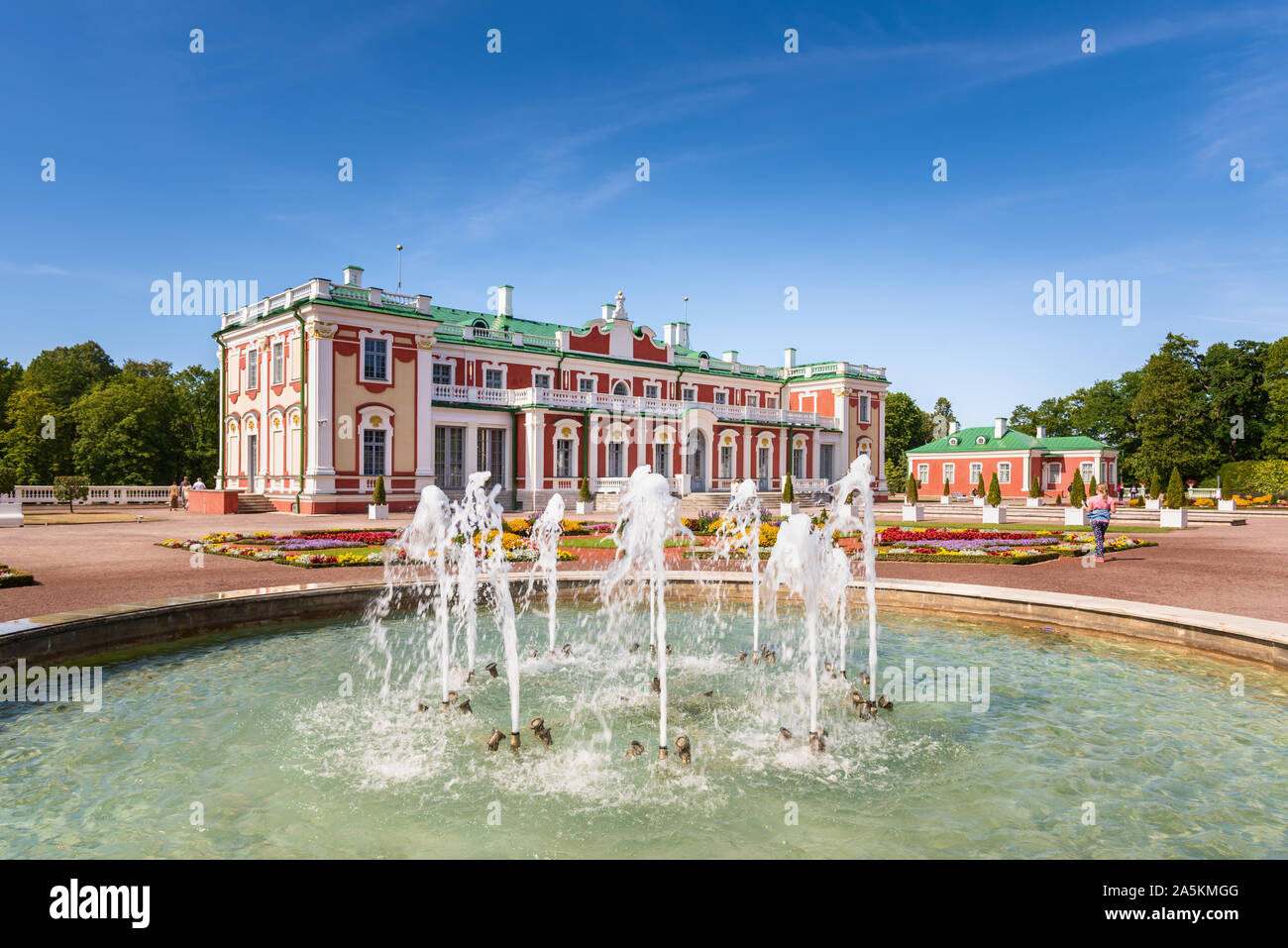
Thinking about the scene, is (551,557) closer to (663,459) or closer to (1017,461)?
(663,459)

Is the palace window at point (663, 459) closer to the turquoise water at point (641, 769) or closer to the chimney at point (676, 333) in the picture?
the chimney at point (676, 333)

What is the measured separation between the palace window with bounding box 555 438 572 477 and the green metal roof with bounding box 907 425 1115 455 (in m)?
36.0

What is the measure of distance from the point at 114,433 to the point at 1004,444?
63.8 metres

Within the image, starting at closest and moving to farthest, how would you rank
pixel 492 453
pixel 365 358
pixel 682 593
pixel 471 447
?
pixel 682 593, pixel 365 358, pixel 471 447, pixel 492 453

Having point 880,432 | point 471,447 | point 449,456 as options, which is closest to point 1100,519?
point 471,447

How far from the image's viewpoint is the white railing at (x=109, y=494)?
37656mm

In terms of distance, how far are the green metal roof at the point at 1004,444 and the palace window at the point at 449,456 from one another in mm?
41652

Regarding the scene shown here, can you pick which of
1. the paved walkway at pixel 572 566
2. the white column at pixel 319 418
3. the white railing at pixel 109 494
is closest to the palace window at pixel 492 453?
the white column at pixel 319 418

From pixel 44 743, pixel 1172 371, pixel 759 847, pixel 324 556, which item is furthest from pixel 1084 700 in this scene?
pixel 1172 371

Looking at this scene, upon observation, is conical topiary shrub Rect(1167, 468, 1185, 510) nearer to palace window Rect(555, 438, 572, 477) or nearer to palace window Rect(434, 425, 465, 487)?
palace window Rect(555, 438, 572, 477)

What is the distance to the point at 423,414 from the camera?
35.0 meters
